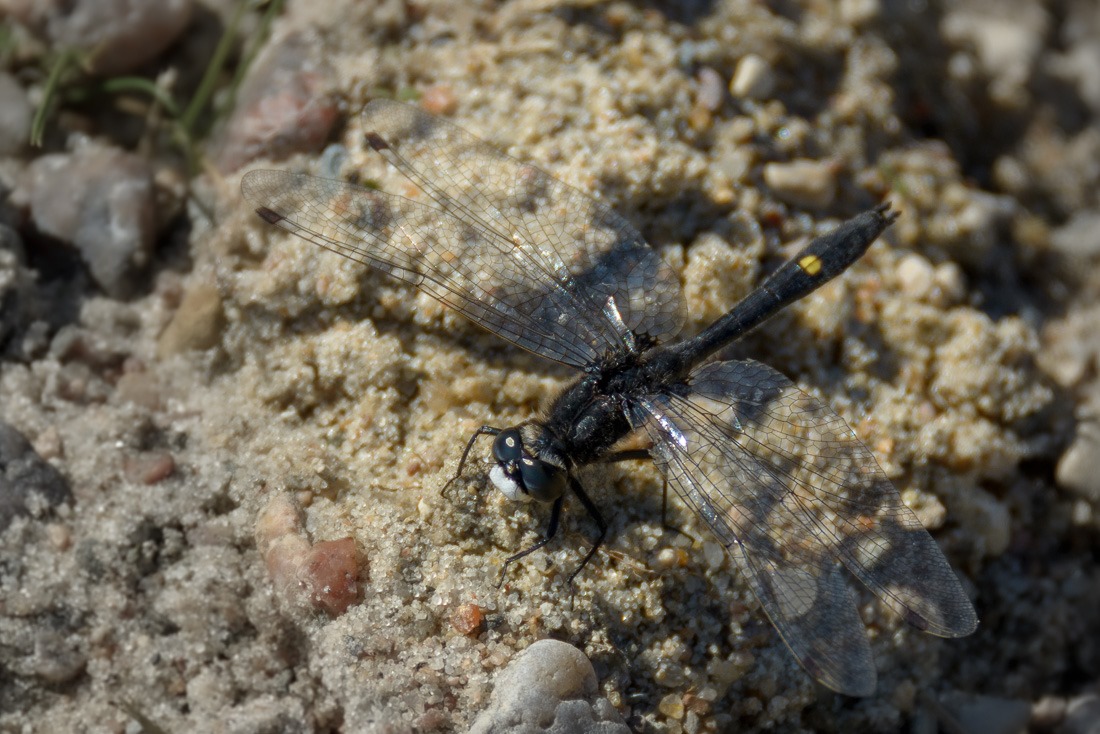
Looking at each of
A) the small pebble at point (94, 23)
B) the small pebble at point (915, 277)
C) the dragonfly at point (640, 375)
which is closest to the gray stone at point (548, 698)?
the dragonfly at point (640, 375)

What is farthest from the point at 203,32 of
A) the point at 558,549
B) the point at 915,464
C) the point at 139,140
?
the point at 915,464

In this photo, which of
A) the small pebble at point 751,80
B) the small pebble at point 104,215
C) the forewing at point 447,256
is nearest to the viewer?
the forewing at point 447,256

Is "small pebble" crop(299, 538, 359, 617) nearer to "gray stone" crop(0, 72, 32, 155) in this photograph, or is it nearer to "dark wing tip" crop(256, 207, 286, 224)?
"dark wing tip" crop(256, 207, 286, 224)

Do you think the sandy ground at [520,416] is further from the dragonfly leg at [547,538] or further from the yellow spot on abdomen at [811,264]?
the yellow spot on abdomen at [811,264]

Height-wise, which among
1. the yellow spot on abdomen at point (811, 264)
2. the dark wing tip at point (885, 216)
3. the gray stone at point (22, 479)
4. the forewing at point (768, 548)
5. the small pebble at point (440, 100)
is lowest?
the gray stone at point (22, 479)

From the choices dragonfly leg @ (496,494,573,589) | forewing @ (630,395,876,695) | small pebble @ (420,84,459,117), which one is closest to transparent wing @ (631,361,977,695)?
forewing @ (630,395,876,695)

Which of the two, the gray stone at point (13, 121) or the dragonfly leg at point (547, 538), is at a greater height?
the dragonfly leg at point (547, 538)

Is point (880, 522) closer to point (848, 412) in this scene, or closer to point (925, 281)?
point (848, 412)
